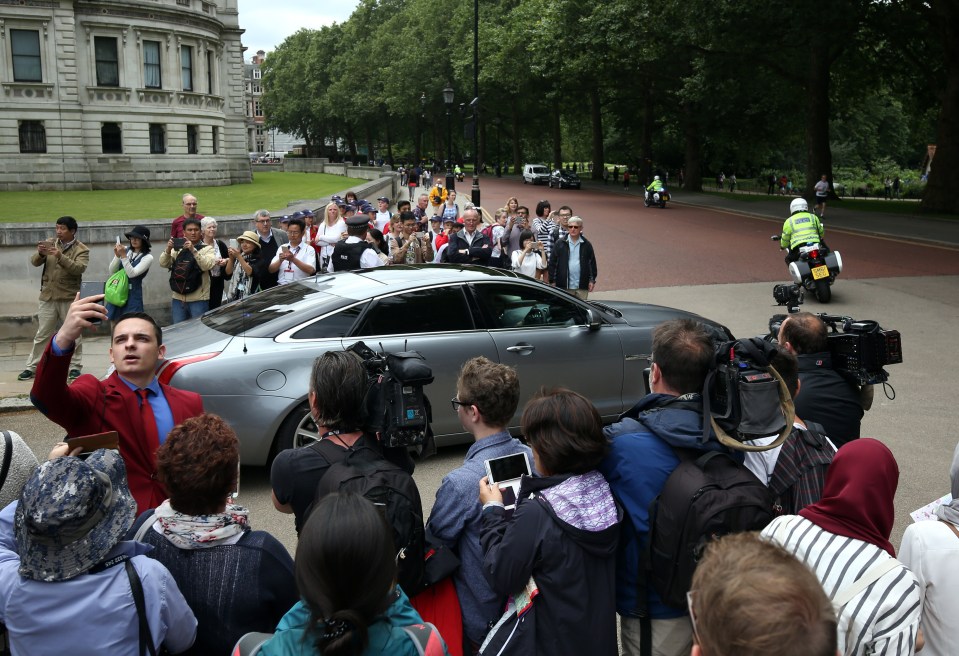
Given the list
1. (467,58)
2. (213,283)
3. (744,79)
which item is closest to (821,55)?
(744,79)

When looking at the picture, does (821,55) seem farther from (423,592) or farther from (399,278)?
(423,592)

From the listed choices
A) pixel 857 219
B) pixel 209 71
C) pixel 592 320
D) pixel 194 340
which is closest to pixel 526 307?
pixel 592 320

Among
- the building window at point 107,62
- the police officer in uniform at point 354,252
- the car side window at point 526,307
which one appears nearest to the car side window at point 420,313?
the car side window at point 526,307

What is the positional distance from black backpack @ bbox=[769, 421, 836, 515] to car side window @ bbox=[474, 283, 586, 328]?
13.0 ft

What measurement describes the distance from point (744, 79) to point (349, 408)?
130 feet

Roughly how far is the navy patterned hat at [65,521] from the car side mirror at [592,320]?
17.6 feet

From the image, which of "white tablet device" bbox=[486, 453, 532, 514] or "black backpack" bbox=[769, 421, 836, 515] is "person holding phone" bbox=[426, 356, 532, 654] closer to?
"white tablet device" bbox=[486, 453, 532, 514]

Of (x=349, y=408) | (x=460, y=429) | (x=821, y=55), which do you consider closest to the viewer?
(x=349, y=408)

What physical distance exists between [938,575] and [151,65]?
52.7 m

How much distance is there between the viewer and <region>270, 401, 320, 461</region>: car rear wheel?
→ 6375mm

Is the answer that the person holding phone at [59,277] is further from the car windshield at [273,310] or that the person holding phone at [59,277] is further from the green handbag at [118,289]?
the car windshield at [273,310]

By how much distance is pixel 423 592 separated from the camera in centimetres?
305

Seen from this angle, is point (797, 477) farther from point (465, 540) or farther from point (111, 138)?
point (111, 138)

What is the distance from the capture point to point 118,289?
370 inches
